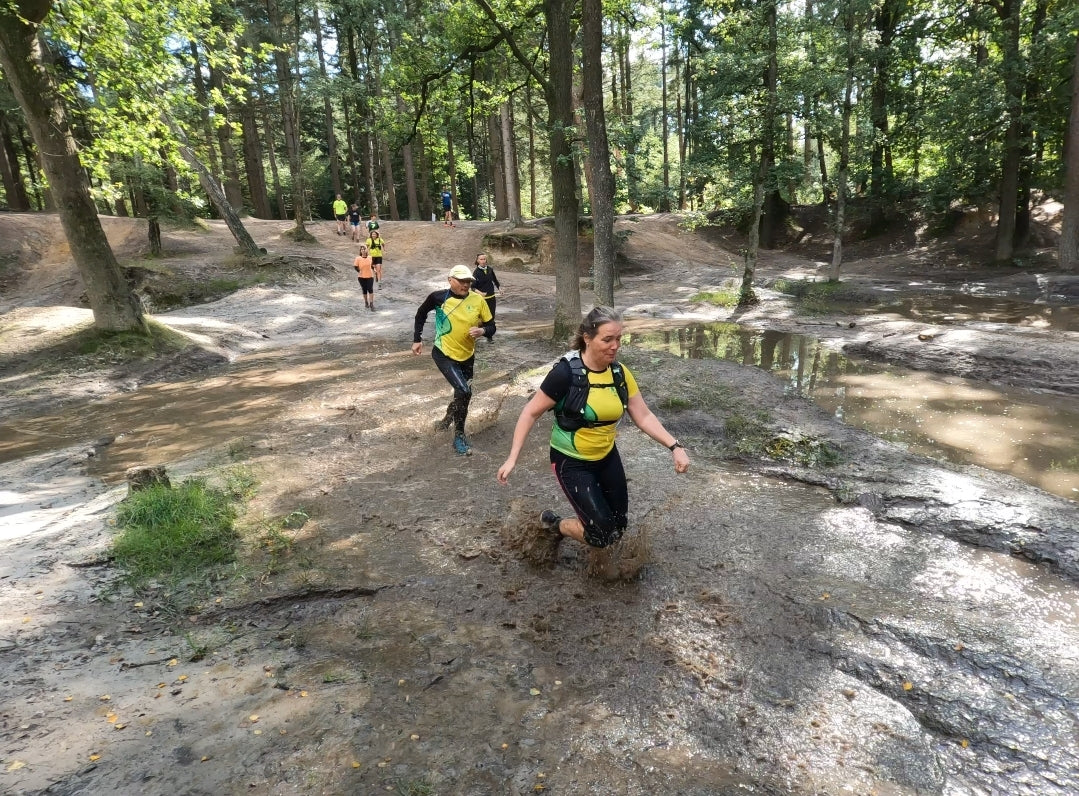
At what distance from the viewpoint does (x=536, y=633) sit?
4.00 m

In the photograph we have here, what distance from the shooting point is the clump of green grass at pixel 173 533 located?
475 centimetres

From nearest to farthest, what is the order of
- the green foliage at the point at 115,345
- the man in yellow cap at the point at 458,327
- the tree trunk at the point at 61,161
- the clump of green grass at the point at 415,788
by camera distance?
the clump of green grass at the point at 415,788 < the man in yellow cap at the point at 458,327 < the tree trunk at the point at 61,161 < the green foliage at the point at 115,345

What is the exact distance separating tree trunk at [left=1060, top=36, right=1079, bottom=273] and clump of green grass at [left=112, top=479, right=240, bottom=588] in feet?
77.3

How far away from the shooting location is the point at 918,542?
16.2ft

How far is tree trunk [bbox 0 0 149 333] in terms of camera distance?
10211mm

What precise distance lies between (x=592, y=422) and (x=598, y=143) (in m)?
7.97

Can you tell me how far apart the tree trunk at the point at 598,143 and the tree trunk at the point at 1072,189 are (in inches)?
632

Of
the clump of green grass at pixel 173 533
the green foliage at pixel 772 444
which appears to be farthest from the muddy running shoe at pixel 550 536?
the green foliage at pixel 772 444

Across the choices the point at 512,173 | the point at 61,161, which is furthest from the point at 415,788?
the point at 512,173

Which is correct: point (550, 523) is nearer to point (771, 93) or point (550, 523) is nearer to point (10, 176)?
point (771, 93)

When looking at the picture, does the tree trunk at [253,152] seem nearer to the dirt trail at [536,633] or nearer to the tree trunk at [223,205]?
the tree trunk at [223,205]

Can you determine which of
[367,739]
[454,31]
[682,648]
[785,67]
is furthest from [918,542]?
[785,67]

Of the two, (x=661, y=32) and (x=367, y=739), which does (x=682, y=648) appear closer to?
(x=367, y=739)

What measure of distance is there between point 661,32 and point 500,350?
97.5ft
